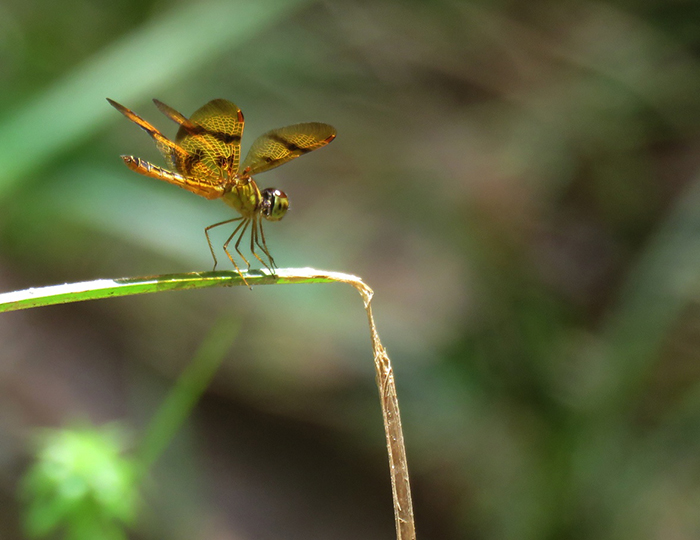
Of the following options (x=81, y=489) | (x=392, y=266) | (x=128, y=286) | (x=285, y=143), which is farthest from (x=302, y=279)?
(x=392, y=266)

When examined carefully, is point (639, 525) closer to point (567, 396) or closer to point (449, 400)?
point (567, 396)

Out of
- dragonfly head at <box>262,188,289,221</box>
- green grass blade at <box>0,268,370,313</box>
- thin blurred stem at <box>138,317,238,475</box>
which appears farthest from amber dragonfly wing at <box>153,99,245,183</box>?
green grass blade at <box>0,268,370,313</box>

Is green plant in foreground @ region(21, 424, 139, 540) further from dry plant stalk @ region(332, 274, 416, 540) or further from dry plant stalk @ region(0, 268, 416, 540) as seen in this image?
dry plant stalk @ region(332, 274, 416, 540)

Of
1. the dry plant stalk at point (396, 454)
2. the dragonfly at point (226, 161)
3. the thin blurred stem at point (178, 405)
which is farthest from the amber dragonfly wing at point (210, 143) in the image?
the dry plant stalk at point (396, 454)

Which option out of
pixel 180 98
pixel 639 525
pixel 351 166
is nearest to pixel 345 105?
pixel 351 166

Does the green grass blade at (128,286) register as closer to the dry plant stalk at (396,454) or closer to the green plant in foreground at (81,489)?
the dry plant stalk at (396,454)

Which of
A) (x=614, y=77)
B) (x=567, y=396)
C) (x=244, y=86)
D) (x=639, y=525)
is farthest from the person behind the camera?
(x=244, y=86)
